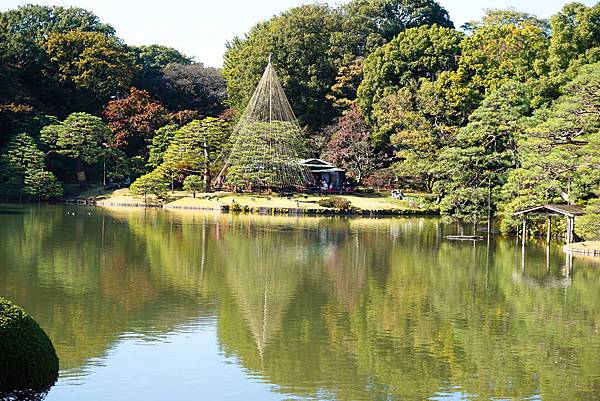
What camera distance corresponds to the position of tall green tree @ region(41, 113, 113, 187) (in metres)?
49.2

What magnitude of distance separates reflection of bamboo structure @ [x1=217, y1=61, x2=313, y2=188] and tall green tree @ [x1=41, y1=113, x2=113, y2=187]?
757 centimetres

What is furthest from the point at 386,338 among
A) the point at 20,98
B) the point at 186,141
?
the point at 20,98

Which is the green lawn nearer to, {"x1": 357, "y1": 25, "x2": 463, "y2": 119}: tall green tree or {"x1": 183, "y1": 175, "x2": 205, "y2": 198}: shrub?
{"x1": 183, "y1": 175, "x2": 205, "y2": 198}: shrub

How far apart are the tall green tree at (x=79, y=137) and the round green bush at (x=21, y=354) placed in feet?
136

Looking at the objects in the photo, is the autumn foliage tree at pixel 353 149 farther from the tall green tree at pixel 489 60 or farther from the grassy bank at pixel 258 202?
the tall green tree at pixel 489 60

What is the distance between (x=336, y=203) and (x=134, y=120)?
16.1 meters

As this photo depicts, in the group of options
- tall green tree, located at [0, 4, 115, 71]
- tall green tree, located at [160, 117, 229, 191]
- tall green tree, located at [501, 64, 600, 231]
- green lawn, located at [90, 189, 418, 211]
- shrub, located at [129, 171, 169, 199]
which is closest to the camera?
tall green tree, located at [501, 64, 600, 231]

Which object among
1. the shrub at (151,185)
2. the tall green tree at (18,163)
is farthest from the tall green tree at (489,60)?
the tall green tree at (18,163)

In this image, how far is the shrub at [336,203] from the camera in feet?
142

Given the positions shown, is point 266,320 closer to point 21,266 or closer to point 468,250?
point 21,266

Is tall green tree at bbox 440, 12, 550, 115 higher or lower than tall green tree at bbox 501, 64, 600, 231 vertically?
higher

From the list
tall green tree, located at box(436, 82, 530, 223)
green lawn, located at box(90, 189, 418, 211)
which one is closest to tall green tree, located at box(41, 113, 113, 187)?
green lawn, located at box(90, 189, 418, 211)

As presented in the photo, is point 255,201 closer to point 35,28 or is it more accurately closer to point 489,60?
point 489,60

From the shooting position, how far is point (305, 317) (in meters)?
15.7
